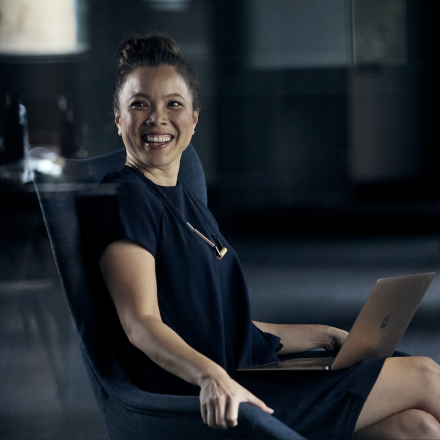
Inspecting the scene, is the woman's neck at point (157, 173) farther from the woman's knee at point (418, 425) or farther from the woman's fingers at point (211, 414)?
the woman's knee at point (418, 425)

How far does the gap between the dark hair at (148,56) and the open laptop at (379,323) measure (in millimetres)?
575

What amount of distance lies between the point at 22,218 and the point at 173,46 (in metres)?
1.21

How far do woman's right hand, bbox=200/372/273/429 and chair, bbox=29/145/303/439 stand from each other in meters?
0.05

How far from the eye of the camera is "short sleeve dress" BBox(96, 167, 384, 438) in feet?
3.32

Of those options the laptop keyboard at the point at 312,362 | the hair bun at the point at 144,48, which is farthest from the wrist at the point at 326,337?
the hair bun at the point at 144,48

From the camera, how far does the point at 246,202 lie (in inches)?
102

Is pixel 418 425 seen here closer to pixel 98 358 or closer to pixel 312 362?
pixel 312 362

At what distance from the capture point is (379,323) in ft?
3.34

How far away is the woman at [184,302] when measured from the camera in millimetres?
980

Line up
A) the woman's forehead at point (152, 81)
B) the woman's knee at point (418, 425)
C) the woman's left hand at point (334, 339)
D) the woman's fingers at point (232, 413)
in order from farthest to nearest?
the woman's left hand at point (334, 339) → the woman's forehead at point (152, 81) → the woman's knee at point (418, 425) → the woman's fingers at point (232, 413)

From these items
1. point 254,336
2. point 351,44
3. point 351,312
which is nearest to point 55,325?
point 351,312

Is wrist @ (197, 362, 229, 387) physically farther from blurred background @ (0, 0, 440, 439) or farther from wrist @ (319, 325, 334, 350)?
blurred background @ (0, 0, 440, 439)

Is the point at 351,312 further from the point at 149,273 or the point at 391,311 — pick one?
the point at 149,273

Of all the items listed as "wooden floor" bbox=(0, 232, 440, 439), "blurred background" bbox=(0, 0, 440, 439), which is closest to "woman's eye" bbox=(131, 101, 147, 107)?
"blurred background" bbox=(0, 0, 440, 439)
